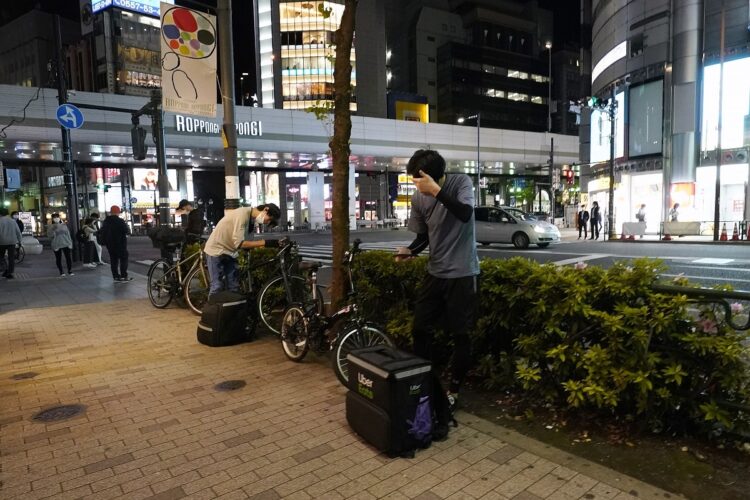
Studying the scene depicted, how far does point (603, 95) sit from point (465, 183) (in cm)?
3483

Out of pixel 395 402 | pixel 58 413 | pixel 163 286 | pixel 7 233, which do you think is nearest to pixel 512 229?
pixel 163 286

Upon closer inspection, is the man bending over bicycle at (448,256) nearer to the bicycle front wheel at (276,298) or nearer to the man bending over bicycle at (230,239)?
the bicycle front wheel at (276,298)

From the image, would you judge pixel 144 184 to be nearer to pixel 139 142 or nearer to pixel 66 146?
pixel 66 146

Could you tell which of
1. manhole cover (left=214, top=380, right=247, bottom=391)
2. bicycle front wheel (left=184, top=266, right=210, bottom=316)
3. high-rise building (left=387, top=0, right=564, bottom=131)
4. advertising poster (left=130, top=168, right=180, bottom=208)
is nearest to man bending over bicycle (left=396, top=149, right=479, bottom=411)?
manhole cover (left=214, top=380, right=247, bottom=391)

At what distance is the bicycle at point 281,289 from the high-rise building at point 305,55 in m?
69.2

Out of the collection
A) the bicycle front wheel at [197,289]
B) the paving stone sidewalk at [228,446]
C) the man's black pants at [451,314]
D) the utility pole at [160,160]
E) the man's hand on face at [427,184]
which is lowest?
the paving stone sidewalk at [228,446]

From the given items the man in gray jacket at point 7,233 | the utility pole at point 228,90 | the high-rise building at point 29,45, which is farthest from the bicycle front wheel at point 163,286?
the high-rise building at point 29,45

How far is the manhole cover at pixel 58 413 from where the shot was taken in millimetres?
3916

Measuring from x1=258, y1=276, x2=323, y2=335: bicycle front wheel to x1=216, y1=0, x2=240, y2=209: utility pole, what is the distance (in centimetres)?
222

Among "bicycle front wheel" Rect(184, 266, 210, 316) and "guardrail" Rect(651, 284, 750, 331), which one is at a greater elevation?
"guardrail" Rect(651, 284, 750, 331)

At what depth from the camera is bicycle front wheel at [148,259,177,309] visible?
842cm

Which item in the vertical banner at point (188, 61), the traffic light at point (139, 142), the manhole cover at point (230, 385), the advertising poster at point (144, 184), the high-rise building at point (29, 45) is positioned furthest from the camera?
the high-rise building at point (29, 45)

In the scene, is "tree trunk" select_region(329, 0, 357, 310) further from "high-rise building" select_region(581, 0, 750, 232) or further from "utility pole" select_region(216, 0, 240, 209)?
"high-rise building" select_region(581, 0, 750, 232)

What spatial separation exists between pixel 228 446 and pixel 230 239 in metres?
3.62
